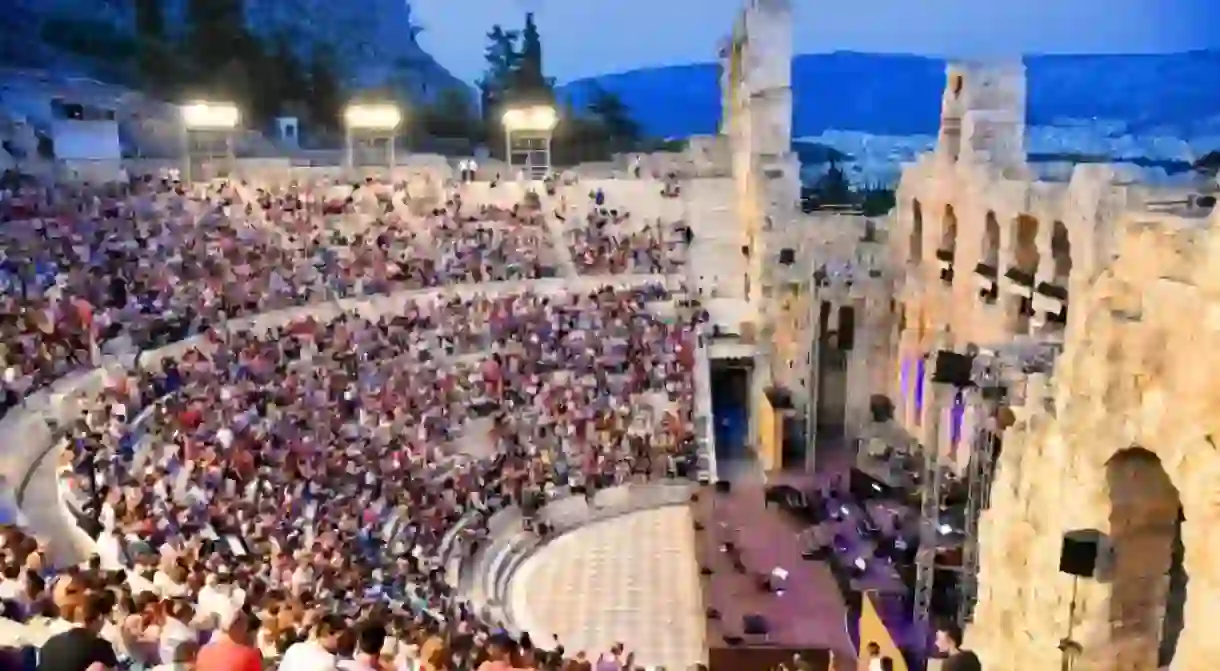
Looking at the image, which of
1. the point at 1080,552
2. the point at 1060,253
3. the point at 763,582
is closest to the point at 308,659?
the point at 1080,552

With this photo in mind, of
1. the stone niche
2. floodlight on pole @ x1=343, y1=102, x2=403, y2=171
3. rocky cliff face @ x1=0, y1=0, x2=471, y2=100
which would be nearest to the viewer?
the stone niche

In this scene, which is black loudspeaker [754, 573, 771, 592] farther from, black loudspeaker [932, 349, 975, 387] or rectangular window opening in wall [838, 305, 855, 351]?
rectangular window opening in wall [838, 305, 855, 351]

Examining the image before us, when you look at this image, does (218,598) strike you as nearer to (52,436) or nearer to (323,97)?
(52,436)

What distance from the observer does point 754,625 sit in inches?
618

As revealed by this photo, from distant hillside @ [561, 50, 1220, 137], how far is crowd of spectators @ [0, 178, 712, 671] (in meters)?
7.74

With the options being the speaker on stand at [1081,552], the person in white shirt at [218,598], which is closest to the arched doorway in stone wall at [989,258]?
the speaker on stand at [1081,552]

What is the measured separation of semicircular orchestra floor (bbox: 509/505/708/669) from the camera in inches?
645

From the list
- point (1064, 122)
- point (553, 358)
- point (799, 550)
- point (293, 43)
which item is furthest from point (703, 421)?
point (293, 43)

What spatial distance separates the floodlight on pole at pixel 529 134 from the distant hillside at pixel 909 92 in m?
1.33

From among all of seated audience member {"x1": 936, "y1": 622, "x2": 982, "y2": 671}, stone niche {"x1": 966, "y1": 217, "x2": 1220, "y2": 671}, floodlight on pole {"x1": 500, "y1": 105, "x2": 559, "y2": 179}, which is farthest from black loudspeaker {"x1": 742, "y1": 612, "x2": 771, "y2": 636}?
floodlight on pole {"x1": 500, "y1": 105, "x2": 559, "y2": 179}

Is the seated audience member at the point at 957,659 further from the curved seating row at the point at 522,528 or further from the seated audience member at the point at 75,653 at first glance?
the curved seating row at the point at 522,528

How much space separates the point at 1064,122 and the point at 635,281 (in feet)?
48.5

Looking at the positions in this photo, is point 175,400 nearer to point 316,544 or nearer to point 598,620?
point 316,544

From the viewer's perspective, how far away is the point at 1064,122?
113 ft
